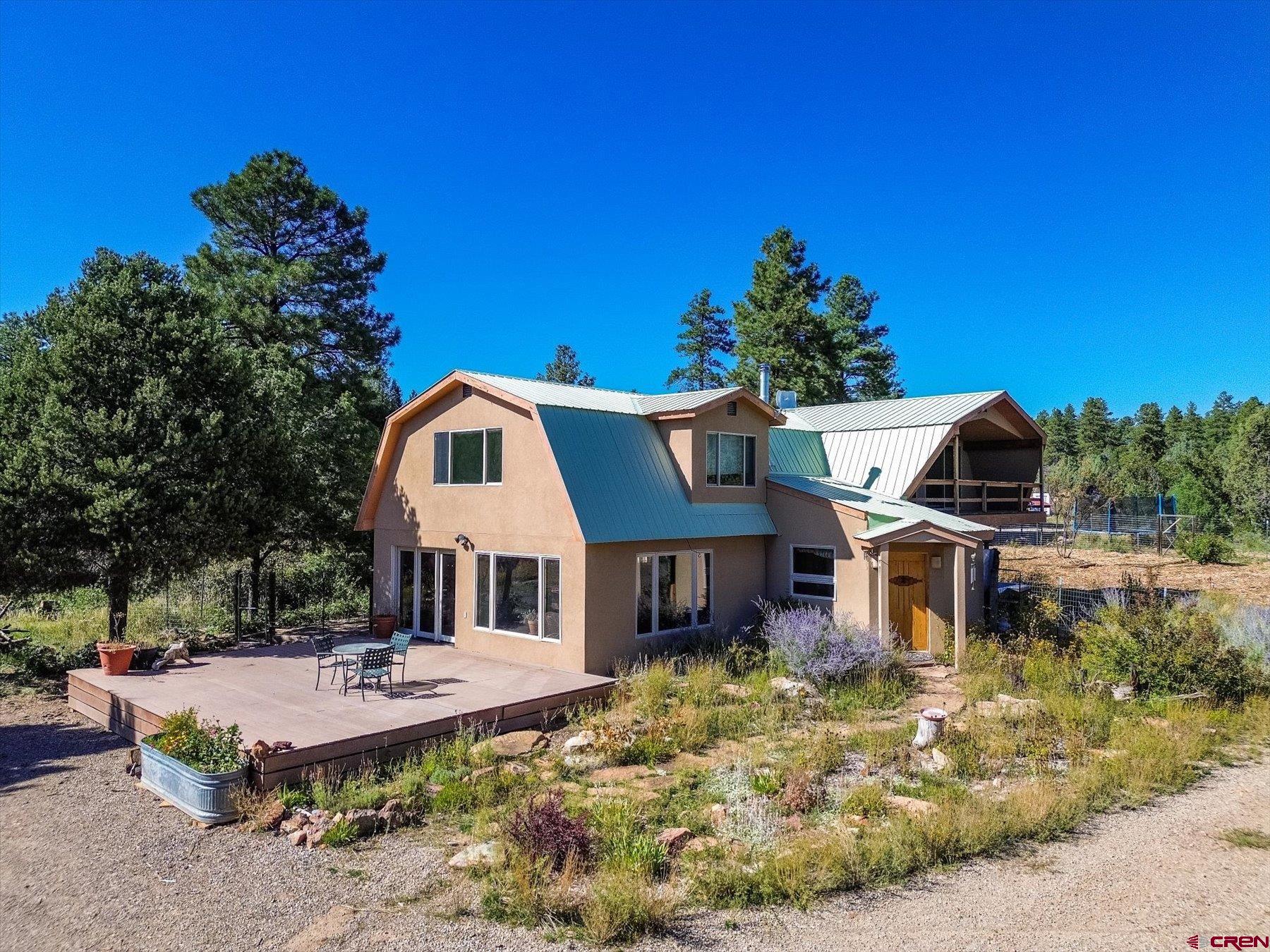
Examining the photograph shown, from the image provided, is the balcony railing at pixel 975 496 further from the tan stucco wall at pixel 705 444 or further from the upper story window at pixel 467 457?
the upper story window at pixel 467 457

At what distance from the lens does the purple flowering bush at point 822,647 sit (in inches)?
465

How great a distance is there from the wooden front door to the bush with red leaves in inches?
395

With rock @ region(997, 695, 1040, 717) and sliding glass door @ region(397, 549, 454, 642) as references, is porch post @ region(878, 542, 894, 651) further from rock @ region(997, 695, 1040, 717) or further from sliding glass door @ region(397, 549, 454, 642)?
sliding glass door @ region(397, 549, 454, 642)

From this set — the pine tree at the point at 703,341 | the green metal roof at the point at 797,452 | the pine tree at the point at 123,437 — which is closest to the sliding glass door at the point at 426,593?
the pine tree at the point at 123,437

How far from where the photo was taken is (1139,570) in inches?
957

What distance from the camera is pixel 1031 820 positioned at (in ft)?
22.4

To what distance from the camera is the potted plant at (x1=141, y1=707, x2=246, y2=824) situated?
7.28 m

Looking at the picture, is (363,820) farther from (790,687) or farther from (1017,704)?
(1017,704)

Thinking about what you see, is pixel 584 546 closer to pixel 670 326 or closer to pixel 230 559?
pixel 230 559

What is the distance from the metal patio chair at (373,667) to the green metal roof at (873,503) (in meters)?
8.63

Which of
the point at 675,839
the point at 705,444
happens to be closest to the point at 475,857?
the point at 675,839

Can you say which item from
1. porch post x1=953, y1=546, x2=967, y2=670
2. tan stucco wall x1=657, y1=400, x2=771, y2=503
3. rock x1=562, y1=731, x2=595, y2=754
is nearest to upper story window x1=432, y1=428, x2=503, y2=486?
tan stucco wall x1=657, y1=400, x2=771, y2=503

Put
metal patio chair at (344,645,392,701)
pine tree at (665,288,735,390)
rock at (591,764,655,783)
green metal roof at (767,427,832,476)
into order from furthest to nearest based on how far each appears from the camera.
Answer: pine tree at (665,288,735,390)
green metal roof at (767,427,832,476)
metal patio chair at (344,645,392,701)
rock at (591,764,655,783)

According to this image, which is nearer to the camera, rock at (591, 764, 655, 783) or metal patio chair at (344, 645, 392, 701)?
rock at (591, 764, 655, 783)
